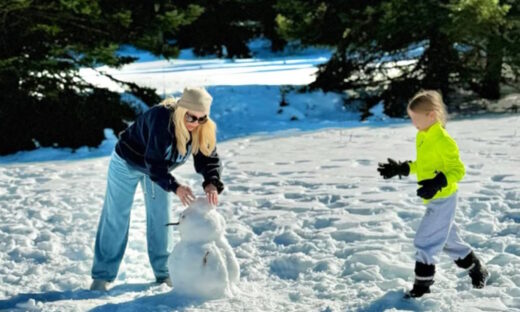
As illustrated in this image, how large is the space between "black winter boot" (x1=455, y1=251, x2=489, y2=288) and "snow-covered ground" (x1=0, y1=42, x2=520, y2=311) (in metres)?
0.07

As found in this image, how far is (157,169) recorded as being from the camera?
4.69m

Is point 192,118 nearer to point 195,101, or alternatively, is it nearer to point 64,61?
point 195,101

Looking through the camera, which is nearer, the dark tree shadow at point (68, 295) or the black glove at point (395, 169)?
the black glove at point (395, 169)

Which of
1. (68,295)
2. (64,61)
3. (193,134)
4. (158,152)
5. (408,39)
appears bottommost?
(68,295)

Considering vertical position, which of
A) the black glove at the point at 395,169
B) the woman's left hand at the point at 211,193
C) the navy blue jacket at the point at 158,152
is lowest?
the woman's left hand at the point at 211,193

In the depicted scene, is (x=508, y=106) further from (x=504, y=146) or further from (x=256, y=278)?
(x=256, y=278)

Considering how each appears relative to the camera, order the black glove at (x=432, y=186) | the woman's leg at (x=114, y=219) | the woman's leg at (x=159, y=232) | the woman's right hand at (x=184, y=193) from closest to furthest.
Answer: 1. the black glove at (x=432, y=186)
2. the woman's right hand at (x=184, y=193)
3. the woman's leg at (x=114, y=219)
4. the woman's leg at (x=159, y=232)

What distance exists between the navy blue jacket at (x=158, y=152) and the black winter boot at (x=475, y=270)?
1.79 m

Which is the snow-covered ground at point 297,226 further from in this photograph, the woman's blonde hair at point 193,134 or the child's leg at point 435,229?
the woman's blonde hair at point 193,134

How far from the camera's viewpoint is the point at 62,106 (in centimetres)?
1175

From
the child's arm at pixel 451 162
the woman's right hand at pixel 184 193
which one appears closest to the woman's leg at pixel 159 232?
the woman's right hand at pixel 184 193

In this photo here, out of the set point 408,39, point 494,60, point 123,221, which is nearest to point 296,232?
point 123,221

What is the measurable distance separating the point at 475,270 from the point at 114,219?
106 inches

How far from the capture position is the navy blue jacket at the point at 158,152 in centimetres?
468
